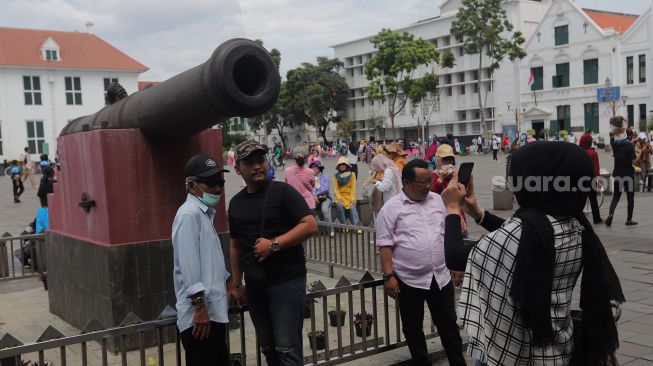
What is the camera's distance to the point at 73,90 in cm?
5469

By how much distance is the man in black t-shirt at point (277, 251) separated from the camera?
12.9ft

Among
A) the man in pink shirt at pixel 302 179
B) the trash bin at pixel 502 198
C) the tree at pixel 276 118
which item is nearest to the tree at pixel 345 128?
the tree at pixel 276 118

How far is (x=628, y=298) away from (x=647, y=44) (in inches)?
1782

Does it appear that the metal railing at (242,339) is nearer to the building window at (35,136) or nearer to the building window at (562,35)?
the building window at (562,35)

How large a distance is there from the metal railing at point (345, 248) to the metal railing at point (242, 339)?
1.07 metres

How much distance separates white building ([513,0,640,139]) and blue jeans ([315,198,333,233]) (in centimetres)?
4074

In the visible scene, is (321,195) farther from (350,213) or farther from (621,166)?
(621,166)

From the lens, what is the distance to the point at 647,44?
4597 cm

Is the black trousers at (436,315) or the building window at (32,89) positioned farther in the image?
the building window at (32,89)

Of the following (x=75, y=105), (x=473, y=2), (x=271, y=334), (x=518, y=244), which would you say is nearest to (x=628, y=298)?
(x=271, y=334)

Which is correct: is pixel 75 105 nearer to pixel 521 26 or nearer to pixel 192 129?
pixel 521 26

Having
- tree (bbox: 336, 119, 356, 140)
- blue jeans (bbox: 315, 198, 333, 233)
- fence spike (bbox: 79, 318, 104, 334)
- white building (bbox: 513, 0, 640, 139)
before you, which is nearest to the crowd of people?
fence spike (bbox: 79, 318, 104, 334)

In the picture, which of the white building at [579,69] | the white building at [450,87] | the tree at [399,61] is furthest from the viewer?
the white building at [450,87]

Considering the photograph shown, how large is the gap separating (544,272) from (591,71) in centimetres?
5234
